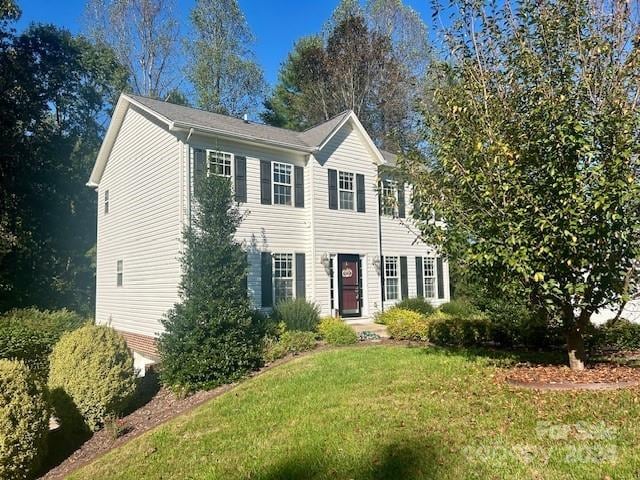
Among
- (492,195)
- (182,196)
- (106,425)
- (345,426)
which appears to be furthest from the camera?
(182,196)

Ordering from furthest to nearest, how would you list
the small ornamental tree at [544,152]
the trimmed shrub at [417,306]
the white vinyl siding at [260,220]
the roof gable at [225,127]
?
the trimmed shrub at [417,306], the white vinyl siding at [260,220], the roof gable at [225,127], the small ornamental tree at [544,152]

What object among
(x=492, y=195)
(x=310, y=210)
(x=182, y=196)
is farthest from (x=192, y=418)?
(x=310, y=210)

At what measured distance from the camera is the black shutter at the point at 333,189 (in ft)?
49.6

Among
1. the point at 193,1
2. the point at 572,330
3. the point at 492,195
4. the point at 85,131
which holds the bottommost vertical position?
the point at 572,330

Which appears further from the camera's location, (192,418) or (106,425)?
(106,425)

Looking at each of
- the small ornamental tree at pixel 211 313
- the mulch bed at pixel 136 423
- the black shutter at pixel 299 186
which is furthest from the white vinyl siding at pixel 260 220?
the mulch bed at pixel 136 423

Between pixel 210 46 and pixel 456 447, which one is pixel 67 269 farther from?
pixel 456 447

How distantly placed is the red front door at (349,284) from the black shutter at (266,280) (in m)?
2.53

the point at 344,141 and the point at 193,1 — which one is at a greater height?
the point at 193,1

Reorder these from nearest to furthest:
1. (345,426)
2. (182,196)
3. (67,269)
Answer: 1. (345,426)
2. (182,196)
3. (67,269)

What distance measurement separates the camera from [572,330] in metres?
6.92

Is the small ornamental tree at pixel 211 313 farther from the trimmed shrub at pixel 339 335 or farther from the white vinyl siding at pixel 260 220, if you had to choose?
the white vinyl siding at pixel 260 220

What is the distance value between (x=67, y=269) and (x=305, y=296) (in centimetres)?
1534

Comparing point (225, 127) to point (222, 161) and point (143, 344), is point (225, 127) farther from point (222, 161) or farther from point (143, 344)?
point (143, 344)
